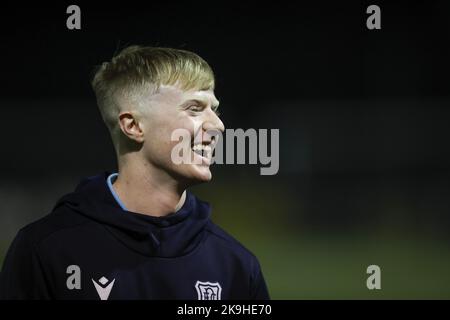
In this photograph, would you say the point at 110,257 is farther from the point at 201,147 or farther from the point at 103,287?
→ the point at 201,147

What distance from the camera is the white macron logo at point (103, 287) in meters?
1.59

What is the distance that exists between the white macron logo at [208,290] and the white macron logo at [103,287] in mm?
242

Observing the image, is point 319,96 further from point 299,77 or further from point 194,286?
point 194,286

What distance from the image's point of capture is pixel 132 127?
5.49 ft

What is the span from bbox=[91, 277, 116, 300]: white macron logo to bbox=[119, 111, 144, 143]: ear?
0.40 meters

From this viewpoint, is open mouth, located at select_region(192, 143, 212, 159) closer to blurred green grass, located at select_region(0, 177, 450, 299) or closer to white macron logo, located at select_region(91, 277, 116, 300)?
white macron logo, located at select_region(91, 277, 116, 300)

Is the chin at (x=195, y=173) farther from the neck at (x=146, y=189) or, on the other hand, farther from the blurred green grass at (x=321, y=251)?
the blurred green grass at (x=321, y=251)

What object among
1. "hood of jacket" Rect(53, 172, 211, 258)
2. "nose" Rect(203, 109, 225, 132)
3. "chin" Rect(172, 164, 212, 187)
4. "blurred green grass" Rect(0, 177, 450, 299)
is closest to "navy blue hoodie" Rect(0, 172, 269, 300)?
"hood of jacket" Rect(53, 172, 211, 258)

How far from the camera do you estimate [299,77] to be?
12.2 feet

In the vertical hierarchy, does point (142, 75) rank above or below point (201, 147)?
above

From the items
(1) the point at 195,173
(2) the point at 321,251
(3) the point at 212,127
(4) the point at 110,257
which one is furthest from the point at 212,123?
(2) the point at 321,251

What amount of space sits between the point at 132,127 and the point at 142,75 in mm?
152

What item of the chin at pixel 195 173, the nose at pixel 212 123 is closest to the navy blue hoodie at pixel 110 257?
the chin at pixel 195 173

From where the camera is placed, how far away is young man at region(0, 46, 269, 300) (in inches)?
Result: 62.7
